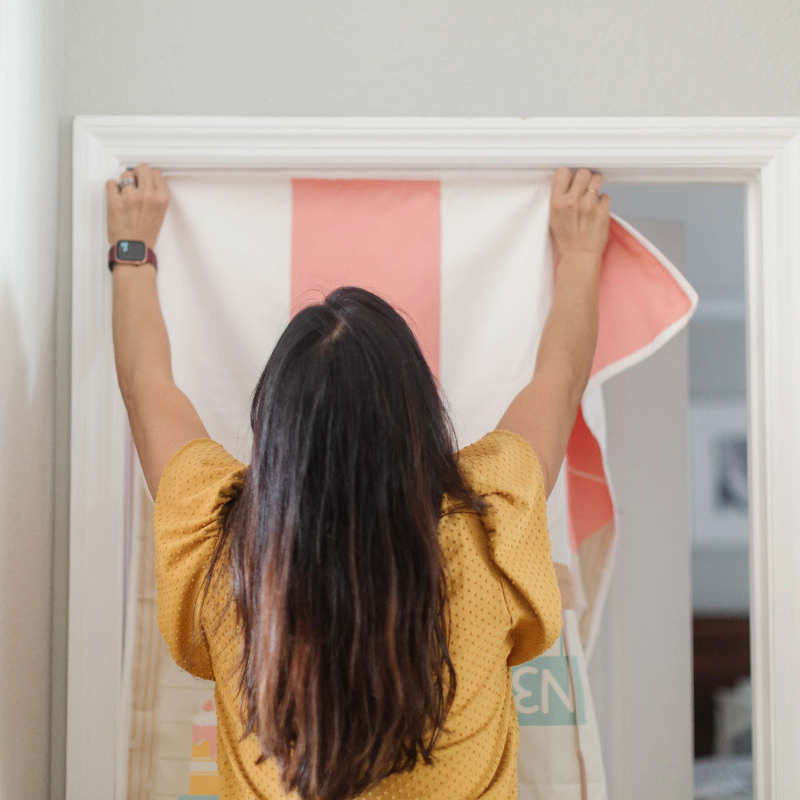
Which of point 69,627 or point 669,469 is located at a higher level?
point 669,469

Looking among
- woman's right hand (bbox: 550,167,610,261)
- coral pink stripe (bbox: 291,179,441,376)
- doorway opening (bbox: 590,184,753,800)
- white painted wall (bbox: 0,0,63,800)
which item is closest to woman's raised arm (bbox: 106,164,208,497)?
white painted wall (bbox: 0,0,63,800)

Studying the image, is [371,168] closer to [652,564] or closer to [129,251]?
[129,251]

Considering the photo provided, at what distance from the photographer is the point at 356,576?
2.19ft

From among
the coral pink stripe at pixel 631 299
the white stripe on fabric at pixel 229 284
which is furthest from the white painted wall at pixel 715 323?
the white stripe on fabric at pixel 229 284

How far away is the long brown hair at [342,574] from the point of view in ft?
2.20

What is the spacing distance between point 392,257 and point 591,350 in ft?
1.15

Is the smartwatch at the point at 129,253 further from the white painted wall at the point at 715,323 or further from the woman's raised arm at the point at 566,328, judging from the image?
the white painted wall at the point at 715,323

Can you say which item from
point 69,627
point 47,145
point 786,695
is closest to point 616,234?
point 786,695

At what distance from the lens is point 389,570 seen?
67cm

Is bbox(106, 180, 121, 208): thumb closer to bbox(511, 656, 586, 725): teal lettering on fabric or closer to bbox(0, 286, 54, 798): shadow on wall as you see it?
bbox(0, 286, 54, 798): shadow on wall

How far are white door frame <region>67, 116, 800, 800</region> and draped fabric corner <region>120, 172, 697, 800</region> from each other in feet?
0.18

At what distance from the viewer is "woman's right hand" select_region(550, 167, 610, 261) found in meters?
1.11

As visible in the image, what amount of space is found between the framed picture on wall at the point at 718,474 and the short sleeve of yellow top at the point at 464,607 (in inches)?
137
